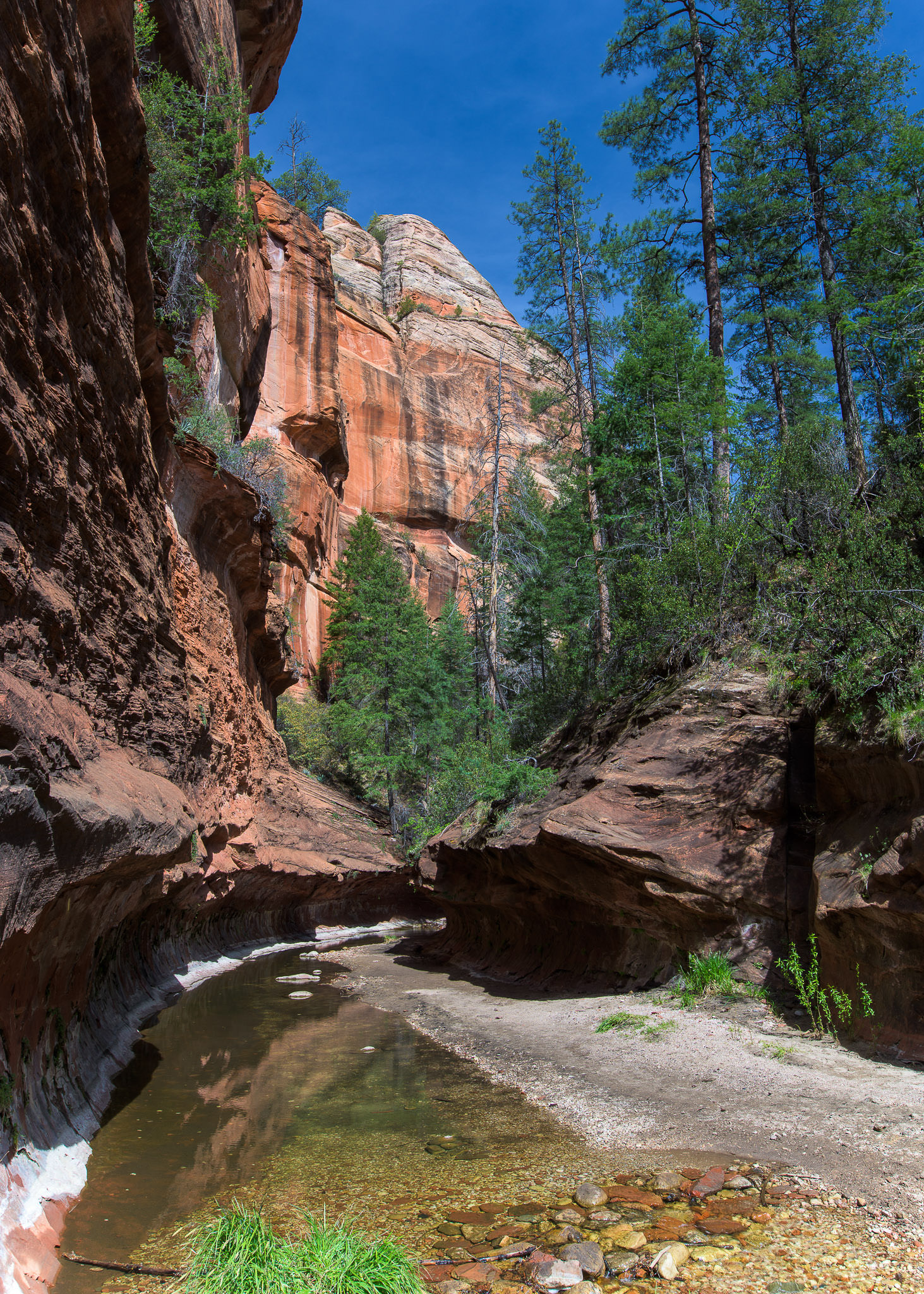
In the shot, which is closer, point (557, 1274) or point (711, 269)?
point (557, 1274)

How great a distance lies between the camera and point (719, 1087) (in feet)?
24.1

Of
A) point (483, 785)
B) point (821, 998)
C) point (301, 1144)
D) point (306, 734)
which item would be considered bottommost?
point (301, 1144)

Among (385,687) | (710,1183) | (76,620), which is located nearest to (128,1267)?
(710,1183)

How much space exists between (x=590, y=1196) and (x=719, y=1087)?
8.33 ft

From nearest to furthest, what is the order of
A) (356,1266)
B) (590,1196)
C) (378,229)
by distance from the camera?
(356,1266)
(590,1196)
(378,229)

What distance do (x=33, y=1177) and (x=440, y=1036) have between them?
689cm

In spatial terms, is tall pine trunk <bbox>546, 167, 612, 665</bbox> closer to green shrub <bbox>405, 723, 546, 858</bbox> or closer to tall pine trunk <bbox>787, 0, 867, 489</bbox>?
green shrub <bbox>405, 723, 546, 858</bbox>

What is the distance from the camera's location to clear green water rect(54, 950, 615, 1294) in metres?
5.27

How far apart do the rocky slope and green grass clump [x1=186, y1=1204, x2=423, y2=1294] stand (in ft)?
17.9

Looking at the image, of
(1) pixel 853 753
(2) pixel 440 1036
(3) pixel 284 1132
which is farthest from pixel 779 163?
(3) pixel 284 1132

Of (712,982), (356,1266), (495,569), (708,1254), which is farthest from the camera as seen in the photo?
(495,569)

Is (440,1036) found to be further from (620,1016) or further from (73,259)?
(73,259)

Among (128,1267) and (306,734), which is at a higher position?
(306,734)

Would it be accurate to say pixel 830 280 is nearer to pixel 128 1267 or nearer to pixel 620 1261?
pixel 620 1261
